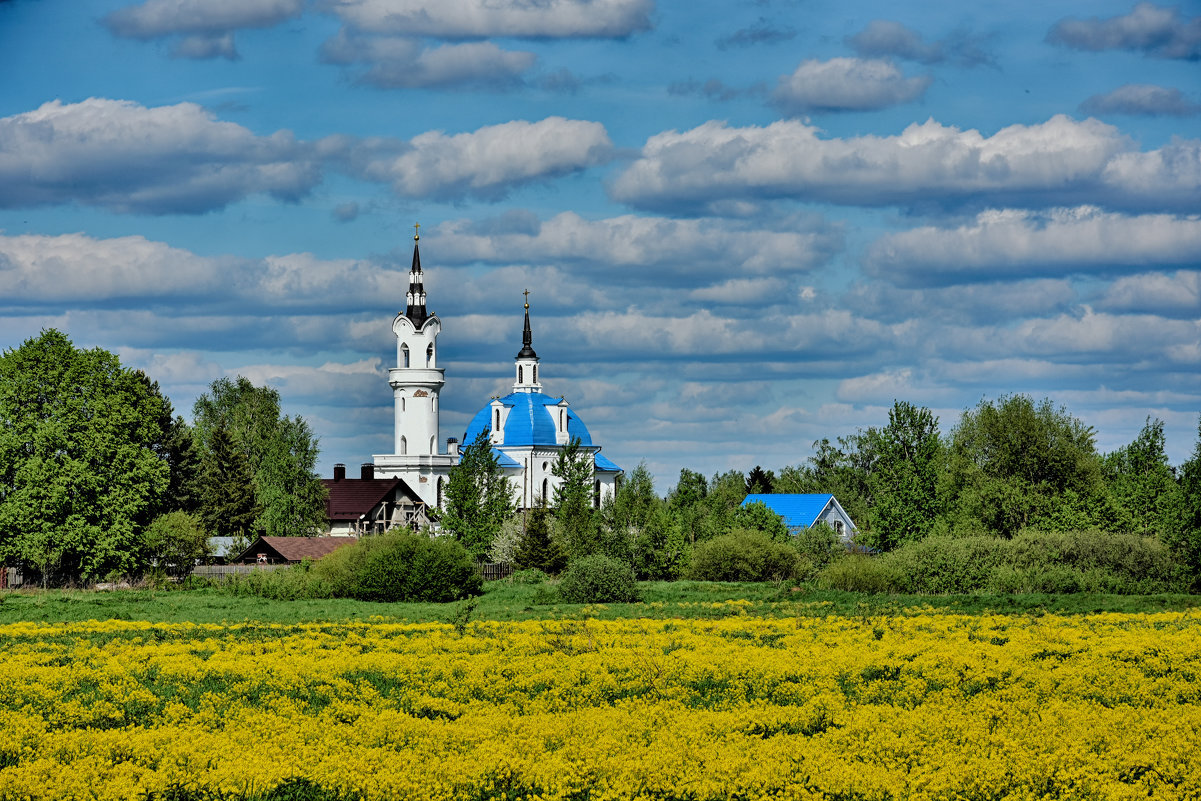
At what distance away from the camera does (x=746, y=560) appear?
74.2 m

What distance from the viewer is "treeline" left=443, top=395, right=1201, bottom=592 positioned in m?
64.6

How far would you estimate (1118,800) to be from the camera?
17.6 meters

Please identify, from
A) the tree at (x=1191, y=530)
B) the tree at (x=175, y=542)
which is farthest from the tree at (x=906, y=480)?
the tree at (x=175, y=542)

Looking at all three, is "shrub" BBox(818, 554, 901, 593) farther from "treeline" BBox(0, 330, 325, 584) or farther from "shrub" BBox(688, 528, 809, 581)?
"treeline" BBox(0, 330, 325, 584)

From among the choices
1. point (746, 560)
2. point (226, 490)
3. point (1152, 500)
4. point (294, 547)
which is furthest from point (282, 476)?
point (1152, 500)

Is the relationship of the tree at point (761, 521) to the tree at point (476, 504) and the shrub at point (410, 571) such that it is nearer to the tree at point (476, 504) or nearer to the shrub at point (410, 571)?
the tree at point (476, 504)

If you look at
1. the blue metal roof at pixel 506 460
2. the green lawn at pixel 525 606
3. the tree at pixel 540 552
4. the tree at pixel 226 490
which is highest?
the blue metal roof at pixel 506 460

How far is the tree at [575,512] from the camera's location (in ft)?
254

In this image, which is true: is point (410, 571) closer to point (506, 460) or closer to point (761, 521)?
point (761, 521)

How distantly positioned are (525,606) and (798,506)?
5852cm

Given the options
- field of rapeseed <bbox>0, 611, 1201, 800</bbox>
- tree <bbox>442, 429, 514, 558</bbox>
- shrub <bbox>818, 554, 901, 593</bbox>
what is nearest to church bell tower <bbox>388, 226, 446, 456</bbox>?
tree <bbox>442, 429, 514, 558</bbox>

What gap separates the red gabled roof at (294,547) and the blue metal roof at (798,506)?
1551 inches

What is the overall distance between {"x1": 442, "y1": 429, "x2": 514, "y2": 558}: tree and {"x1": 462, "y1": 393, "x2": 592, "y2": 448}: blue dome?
27.5 m

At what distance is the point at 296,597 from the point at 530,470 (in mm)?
54845
